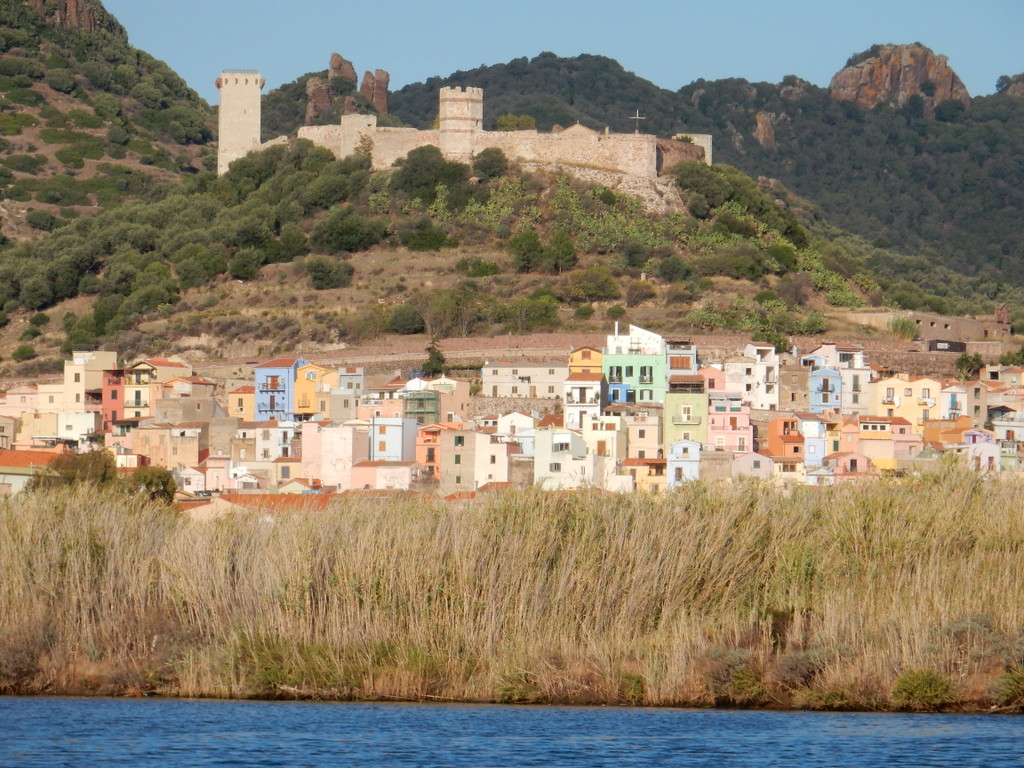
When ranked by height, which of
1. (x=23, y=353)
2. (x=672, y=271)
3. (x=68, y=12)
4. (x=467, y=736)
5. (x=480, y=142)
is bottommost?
(x=467, y=736)

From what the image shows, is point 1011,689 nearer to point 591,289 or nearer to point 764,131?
point 591,289

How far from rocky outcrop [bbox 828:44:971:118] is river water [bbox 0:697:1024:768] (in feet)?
358

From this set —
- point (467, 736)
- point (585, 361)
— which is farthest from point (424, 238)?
point (467, 736)

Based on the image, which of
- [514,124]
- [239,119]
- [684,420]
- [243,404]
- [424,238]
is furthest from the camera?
[514,124]

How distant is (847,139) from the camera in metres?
124

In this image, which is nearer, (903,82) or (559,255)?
(559,255)

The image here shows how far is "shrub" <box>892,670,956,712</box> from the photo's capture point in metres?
22.3

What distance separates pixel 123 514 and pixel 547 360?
2838cm

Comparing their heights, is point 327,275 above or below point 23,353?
above

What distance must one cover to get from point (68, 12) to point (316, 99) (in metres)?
13.5

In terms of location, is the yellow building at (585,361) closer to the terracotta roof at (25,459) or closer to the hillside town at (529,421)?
the hillside town at (529,421)

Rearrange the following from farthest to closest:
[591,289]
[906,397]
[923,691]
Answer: [591,289] < [906,397] < [923,691]

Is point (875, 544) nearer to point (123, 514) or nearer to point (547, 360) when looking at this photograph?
point (123, 514)

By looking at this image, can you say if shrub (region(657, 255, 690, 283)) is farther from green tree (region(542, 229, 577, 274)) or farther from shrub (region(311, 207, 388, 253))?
shrub (region(311, 207, 388, 253))
